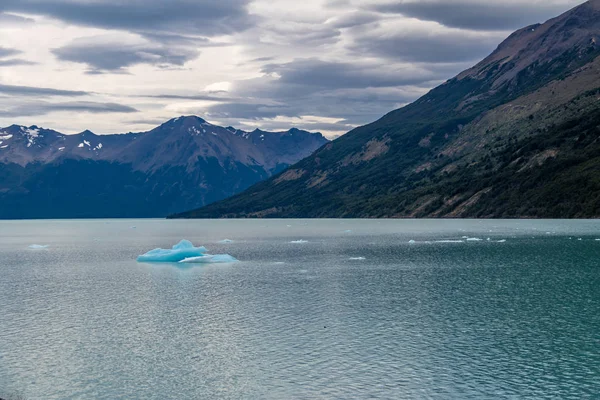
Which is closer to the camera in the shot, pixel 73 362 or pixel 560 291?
pixel 73 362

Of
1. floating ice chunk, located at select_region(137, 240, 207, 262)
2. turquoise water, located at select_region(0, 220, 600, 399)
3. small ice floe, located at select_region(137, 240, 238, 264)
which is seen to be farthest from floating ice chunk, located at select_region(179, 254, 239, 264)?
turquoise water, located at select_region(0, 220, 600, 399)

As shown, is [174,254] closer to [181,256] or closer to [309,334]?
[181,256]

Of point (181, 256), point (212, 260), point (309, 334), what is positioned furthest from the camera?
point (181, 256)

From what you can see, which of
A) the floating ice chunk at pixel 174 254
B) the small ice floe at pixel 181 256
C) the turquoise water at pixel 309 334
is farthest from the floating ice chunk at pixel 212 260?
the turquoise water at pixel 309 334

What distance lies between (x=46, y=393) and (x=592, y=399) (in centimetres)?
3092

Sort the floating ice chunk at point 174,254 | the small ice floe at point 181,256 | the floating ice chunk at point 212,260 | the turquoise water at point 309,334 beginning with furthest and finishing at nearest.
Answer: the floating ice chunk at point 174,254 < the small ice floe at point 181,256 < the floating ice chunk at point 212,260 < the turquoise water at point 309,334

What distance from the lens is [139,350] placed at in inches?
1838

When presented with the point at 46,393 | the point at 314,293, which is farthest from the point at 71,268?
the point at 46,393

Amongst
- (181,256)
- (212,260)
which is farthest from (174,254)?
(212,260)

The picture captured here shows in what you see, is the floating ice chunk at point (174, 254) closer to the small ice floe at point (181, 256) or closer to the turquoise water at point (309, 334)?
the small ice floe at point (181, 256)

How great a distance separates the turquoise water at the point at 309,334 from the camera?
3662 centimetres

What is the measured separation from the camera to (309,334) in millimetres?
50344

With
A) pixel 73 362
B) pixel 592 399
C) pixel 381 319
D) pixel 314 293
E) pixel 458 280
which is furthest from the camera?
pixel 458 280

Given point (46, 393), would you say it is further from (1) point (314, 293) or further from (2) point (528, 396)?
(1) point (314, 293)
